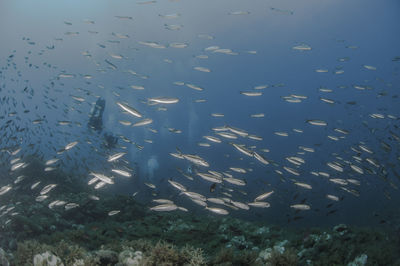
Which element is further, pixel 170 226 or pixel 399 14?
pixel 399 14

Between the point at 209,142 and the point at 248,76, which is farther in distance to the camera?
the point at 248,76

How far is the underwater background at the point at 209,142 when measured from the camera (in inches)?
287

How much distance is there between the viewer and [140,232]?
369 inches

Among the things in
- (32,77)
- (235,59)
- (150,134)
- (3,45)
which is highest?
(3,45)

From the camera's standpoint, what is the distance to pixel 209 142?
154 ft

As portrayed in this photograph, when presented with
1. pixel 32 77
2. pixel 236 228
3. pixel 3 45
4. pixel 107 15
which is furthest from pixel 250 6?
pixel 32 77

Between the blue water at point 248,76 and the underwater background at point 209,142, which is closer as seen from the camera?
the underwater background at point 209,142

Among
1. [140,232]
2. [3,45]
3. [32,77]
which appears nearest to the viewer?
[140,232]

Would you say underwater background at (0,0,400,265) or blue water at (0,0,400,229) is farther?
blue water at (0,0,400,229)

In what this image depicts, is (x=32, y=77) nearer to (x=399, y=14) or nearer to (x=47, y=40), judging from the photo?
(x=47, y=40)

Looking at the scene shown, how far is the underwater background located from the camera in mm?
7285

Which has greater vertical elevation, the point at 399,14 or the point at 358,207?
the point at 399,14

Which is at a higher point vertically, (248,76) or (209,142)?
(248,76)

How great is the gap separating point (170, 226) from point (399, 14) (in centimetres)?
8889
